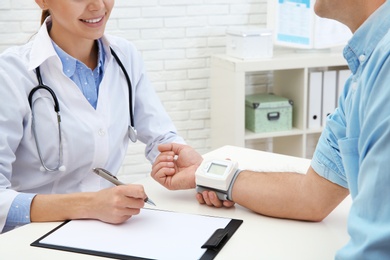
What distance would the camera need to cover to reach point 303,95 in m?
3.62

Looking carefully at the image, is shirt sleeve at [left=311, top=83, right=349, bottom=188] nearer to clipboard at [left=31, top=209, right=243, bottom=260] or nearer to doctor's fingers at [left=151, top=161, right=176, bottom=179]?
clipboard at [left=31, top=209, right=243, bottom=260]

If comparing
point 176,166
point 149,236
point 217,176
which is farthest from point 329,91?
point 149,236

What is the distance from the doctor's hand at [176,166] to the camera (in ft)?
5.39

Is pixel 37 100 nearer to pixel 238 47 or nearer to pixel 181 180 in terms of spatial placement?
pixel 181 180

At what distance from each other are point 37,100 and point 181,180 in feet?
1.51

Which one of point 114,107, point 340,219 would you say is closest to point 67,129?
point 114,107

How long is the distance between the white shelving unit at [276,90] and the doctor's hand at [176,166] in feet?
5.52

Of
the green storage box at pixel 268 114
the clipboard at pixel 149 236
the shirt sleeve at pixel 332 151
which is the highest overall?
the shirt sleeve at pixel 332 151

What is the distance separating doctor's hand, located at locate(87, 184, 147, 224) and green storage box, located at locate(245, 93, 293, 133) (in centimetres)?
224

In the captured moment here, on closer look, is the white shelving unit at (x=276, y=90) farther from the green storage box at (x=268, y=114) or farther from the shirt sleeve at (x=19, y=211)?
the shirt sleeve at (x=19, y=211)

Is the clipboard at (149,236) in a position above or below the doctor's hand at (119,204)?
below

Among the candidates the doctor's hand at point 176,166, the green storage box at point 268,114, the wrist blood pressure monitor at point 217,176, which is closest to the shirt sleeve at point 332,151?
the wrist blood pressure monitor at point 217,176

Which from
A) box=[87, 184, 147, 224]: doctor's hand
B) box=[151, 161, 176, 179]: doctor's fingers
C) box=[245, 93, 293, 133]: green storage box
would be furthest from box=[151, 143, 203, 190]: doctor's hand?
box=[245, 93, 293, 133]: green storage box

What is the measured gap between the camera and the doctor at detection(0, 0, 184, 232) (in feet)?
4.73
